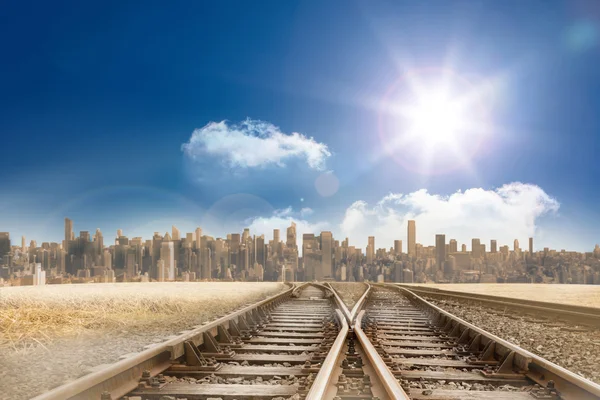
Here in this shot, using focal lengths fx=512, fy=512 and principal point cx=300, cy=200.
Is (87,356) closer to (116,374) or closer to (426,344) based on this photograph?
(116,374)

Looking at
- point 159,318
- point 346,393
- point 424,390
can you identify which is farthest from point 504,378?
point 159,318

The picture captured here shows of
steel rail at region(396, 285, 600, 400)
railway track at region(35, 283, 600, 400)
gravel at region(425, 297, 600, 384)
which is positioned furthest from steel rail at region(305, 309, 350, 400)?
gravel at region(425, 297, 600, 384)

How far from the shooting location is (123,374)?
4582mm

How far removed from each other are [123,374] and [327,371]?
183 cm

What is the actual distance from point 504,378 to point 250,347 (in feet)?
10.5

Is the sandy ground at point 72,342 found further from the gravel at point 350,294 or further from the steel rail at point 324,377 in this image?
the gravel at point 350,294

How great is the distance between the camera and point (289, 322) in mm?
10148

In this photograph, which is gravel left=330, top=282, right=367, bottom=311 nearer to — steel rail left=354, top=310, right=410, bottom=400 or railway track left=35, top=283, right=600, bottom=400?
railway track left=35, top=283, right=600, bottom=400

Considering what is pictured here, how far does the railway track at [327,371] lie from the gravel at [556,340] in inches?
35.9

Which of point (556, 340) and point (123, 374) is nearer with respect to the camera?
point (123, 374)

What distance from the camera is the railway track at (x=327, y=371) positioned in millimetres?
4359

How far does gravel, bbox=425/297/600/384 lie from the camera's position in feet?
21.1

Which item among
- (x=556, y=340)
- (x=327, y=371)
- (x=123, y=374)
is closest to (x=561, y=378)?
(x=327, y=371)

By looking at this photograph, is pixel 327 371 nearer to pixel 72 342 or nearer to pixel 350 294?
pixel 72 342
